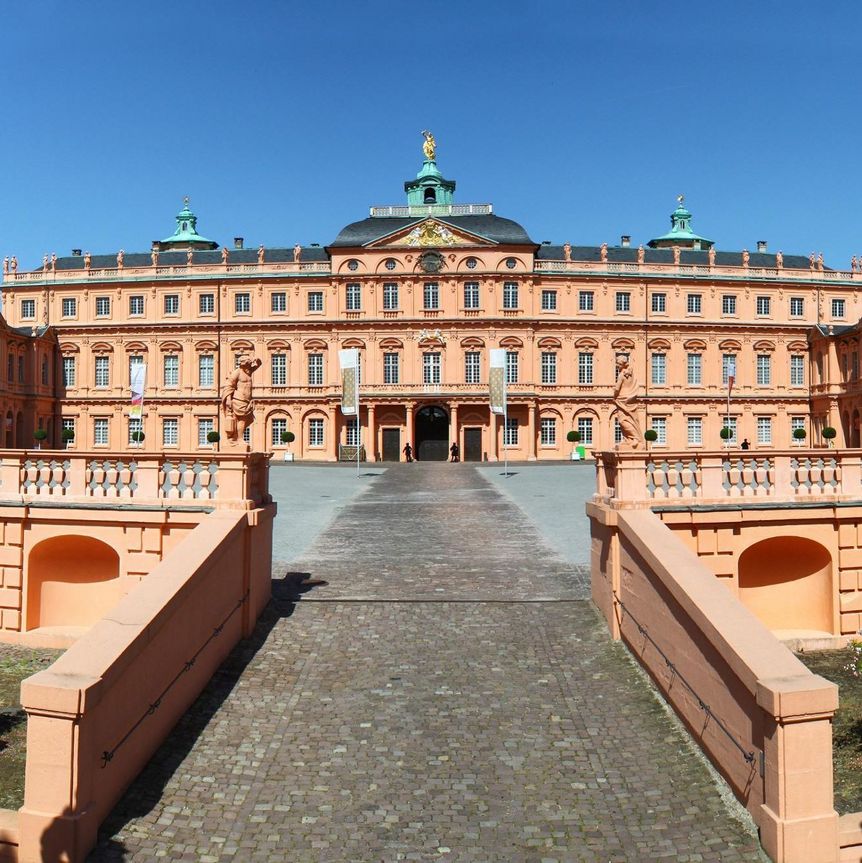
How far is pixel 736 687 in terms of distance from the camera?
7.43 metres

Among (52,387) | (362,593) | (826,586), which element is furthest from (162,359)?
(826,586)

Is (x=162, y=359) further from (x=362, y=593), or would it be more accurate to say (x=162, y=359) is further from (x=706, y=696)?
(x=706, y=696)

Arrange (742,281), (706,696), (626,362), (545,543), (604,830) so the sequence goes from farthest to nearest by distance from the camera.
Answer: (742,281) < (545,543) < (626,362) < (706,696) < (604,830)

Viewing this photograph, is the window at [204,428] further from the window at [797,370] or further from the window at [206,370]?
the window at [797,370]

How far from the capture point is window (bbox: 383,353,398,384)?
2089 inches

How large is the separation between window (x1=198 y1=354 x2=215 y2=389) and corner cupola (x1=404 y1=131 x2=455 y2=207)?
20.2 m

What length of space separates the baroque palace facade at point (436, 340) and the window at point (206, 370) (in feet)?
0.51

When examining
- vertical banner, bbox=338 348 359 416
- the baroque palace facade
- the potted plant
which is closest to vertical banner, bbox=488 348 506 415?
vertical banner, bbox=338 348 359 416

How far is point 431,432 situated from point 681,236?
33096 mm

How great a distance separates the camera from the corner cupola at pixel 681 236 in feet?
228

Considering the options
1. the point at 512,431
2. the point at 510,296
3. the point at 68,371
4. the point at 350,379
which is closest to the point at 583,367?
the point at 512,431

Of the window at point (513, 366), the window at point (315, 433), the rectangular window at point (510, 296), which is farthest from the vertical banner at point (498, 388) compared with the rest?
Result: the window at point (315, 433)

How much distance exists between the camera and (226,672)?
9.97 metres

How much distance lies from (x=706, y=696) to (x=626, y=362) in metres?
5.48
